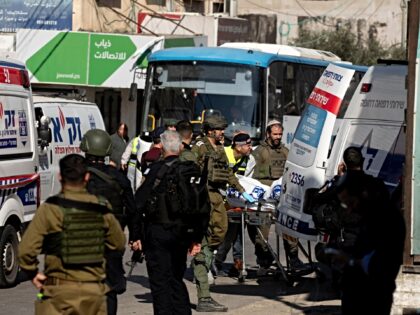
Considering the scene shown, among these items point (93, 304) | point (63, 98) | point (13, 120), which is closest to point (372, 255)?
point (93, 304)

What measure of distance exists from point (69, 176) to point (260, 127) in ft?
53.4

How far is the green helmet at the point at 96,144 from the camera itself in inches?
371

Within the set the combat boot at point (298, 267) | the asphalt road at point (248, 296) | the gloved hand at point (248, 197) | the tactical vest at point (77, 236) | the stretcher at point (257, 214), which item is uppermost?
the tactical vest at point (77, 236)

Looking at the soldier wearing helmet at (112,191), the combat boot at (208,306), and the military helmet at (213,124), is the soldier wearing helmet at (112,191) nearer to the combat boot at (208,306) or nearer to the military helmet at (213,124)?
the combat boot at (208,306)

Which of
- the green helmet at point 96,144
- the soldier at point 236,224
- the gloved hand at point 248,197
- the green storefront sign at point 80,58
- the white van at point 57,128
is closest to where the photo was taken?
the green helmet at point 96,144

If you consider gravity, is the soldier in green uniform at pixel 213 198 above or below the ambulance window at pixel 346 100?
below

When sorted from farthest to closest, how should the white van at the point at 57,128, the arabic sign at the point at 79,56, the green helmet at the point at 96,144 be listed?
the arabic sign at the point at 79,56
the white van at the point at 57,128
the green helmet at the point at 96,144

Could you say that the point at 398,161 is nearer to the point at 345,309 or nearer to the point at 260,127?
the point at 345,309

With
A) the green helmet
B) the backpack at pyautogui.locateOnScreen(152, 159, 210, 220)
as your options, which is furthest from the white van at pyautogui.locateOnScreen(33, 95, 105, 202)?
the green helmet

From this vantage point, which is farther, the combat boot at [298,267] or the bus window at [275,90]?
the bus window at [275,90]

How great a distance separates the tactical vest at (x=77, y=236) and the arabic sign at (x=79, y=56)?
2328 centimetres

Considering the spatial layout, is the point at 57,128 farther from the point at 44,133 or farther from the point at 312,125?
the point at 312,125

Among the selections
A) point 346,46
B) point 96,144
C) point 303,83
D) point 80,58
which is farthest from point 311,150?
point 346,46

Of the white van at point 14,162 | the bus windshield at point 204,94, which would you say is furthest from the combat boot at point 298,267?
the bus windshield at point 204,94
